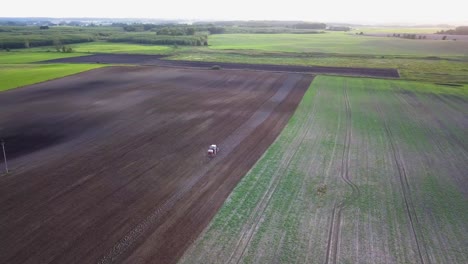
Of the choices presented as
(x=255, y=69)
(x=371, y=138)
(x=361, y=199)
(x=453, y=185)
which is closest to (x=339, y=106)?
(x=371, y=138)

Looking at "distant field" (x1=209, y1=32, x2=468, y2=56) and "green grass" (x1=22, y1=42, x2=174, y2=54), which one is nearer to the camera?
"green grass" (x1=22, y1=42, x2=174, y2=54)

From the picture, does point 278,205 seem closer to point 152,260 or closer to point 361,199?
point 361,199

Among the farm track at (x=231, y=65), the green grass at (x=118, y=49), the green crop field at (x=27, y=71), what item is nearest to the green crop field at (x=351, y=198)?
the farm track at (x=231, y=65)

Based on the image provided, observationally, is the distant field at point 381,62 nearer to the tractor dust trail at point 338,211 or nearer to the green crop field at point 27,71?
the green crop field at point 27,71

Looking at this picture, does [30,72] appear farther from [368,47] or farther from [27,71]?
[368,47]

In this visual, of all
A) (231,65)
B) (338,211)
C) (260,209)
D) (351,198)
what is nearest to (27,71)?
(231,65)

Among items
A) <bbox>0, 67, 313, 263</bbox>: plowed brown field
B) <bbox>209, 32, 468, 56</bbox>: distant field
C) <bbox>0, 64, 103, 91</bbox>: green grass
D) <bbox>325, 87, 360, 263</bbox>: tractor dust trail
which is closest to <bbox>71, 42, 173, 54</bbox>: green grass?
<bbox>209, 32, 468, 56</bbox>: distant field

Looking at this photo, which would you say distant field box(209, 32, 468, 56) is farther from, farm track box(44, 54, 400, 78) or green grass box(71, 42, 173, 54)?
farm track box(44, 54, 400, 78)

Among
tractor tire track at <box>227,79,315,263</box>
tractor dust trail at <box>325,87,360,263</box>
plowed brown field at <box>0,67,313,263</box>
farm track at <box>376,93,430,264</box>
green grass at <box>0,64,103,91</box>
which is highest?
Answer: farm track at <box>376,93,430,264</box>

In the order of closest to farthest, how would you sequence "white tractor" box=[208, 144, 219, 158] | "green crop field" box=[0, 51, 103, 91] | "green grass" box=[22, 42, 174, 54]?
"white tractor" box=[208, 144, 219, 158] < "green crop field" box=[0, 51, 103, 91] < "green grass" box=[22, 42, 174, 54]
